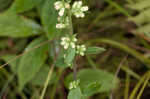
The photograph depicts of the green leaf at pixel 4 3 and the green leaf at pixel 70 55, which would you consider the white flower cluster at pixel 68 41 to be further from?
the green leaf at pixel 4 3

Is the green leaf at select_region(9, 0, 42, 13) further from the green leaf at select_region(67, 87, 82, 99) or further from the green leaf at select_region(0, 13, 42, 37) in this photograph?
the green leaf at select_region(67, 87, 82, 99)

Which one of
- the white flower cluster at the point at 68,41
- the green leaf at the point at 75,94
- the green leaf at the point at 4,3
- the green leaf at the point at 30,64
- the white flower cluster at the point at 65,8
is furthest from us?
the green leaf at the point at 4,3

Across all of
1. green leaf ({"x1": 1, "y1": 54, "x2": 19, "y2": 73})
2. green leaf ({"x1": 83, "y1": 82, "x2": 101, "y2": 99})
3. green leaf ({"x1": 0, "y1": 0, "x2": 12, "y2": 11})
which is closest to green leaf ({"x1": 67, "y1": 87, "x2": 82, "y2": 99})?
green leaf ({"x1": 83, "y1": 82, "x2": 101, "y2": 99})

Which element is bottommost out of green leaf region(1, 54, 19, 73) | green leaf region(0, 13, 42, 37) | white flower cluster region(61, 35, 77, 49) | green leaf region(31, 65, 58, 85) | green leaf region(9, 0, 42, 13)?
green leaf region(31, 65, 58, 85)

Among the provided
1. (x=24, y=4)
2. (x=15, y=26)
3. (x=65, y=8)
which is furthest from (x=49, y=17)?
(x=65, y=8)

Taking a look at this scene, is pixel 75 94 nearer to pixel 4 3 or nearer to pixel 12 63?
pixel 12 63

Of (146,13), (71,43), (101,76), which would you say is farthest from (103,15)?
(71,43)

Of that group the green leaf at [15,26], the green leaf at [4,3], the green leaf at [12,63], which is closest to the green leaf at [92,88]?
the green leaf at [15,26]

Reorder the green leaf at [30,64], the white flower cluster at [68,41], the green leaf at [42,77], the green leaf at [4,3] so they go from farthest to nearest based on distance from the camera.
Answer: the green leaf at [4,3], the green leaf at [42,77], the green leaf at [30,64], the white flower cluster at [68,41]
